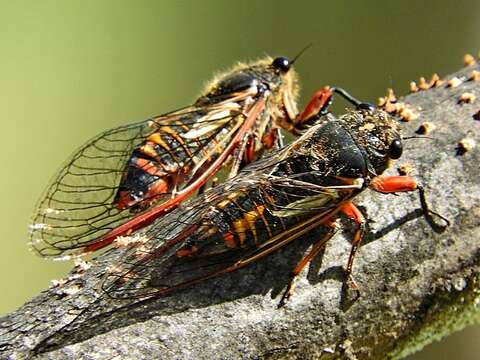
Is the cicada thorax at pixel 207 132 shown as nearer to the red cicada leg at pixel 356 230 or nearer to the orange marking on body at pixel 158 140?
the orange marking on body at pixel 158 140

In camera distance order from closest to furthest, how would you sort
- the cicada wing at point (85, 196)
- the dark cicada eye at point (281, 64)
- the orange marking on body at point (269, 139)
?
1. the cicada wing at point (85, 196)
2. the orange marking on body at point (269, 139)
3. the dark cicada eye at point (281, 64)

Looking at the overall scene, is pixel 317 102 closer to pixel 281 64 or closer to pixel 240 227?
pixel 281 64

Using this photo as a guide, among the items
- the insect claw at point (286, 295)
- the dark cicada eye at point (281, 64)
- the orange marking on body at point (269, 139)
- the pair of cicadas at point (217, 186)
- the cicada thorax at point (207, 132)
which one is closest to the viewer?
the insect claw at point (286, 295)

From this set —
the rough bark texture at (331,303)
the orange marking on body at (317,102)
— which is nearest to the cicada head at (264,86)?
the orange marking on body at (317,102)

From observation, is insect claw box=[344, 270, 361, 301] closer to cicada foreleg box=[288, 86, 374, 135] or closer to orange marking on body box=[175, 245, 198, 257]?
orange marking on body box=[175, 245, 198, 257]

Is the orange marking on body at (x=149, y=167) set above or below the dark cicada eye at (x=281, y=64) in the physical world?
below

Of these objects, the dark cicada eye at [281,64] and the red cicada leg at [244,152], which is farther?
the dark cicada eye at [281,64]

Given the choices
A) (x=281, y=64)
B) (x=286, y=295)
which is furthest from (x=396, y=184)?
(x=281, y=64)
